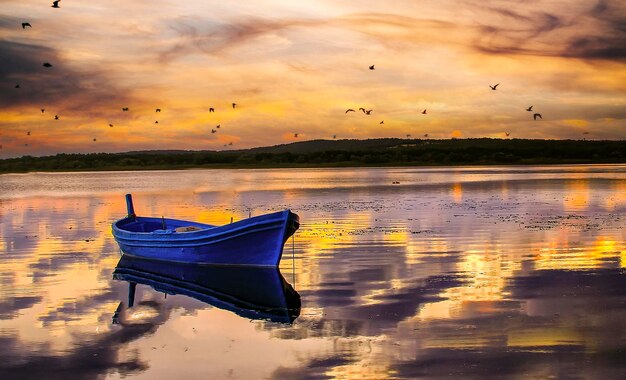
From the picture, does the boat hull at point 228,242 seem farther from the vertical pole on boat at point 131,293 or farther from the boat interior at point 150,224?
the boat interior at point 150,224

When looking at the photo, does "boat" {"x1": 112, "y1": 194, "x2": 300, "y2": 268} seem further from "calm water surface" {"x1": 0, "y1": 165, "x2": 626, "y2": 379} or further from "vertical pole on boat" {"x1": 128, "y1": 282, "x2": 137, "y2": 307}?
"vertical pole on boat" {"x1": 128, "y1": 282, "x2": 137, "y2": 307}

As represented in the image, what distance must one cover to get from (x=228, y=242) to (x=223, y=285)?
2.81m

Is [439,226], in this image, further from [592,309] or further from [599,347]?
[599,347]

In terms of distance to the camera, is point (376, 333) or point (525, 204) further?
point (525, 204)

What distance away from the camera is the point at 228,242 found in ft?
79.9

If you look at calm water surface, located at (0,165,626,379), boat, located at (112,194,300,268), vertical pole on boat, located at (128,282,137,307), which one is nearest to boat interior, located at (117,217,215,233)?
calm water surface, located at (0,165,626,379)

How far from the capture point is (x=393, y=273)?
878 inches

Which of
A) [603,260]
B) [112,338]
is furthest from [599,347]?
[603,260]

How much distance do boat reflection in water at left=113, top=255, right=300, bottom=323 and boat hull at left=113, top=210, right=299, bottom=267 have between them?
0.26 metres

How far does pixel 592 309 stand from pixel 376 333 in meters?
5.17

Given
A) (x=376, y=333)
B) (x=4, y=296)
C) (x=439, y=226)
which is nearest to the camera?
(x=376, y=333)

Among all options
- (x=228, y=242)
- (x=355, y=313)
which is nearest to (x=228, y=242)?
(x=228, y=242)

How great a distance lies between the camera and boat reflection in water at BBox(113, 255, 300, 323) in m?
18.1

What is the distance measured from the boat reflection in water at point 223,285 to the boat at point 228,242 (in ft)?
0.84
